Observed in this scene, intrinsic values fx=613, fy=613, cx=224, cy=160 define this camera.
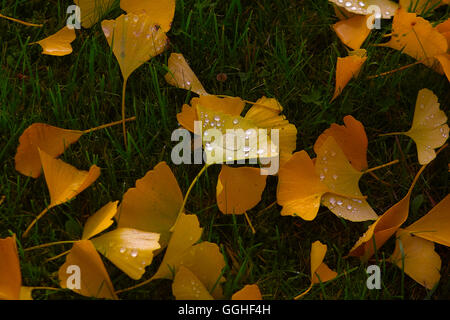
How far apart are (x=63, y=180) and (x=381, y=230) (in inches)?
26.6

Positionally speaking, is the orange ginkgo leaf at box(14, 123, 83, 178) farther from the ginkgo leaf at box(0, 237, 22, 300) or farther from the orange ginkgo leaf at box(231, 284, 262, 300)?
the orange ginkgo leaf at box(231, 284, 262, 300)

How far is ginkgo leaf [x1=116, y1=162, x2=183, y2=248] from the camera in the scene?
4.00ft

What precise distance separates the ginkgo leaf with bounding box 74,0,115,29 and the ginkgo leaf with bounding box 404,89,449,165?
0.81m

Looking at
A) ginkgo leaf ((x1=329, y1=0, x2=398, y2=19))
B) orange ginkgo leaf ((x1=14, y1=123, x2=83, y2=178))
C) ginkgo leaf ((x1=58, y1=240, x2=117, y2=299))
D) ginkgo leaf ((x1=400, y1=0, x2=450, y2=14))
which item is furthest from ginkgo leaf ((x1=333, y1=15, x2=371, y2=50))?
ginkgo leaf ((x1=58, y1=240, x2=117, y2=299))

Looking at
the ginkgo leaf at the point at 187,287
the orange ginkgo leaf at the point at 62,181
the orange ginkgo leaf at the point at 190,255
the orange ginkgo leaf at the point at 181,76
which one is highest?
the orange ginkgo leaf at the point at 181,76

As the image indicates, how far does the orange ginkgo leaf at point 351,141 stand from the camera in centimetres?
136

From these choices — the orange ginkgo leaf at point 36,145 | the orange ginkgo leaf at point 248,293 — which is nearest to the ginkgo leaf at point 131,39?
the orange ginkgo leaf at point 36,145

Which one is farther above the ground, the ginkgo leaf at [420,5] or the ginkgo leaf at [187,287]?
the ginkgo leaf at [420,5]

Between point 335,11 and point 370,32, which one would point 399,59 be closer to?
point 370,32

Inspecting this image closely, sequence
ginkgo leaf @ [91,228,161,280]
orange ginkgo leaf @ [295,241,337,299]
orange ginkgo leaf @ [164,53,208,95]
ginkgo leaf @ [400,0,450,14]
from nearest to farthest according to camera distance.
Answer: ginkgo leaf @ [91,228,161,280], orange ginkgo leaf @ [295,241,337,299], orange ginkgo leaf @ [164,53,208,95], ginkgo leaf @ [400,0,450,14]

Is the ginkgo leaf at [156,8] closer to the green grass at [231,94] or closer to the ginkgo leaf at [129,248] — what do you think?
the green grass at [231,94]

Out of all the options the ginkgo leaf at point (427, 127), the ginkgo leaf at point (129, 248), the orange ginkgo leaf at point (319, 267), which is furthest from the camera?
the ginkgo leaf at point (427, 127)

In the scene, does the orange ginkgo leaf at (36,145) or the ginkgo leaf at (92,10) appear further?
the ginkgo leaf at (92,10)

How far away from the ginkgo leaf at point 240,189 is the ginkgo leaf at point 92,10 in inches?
23.7
